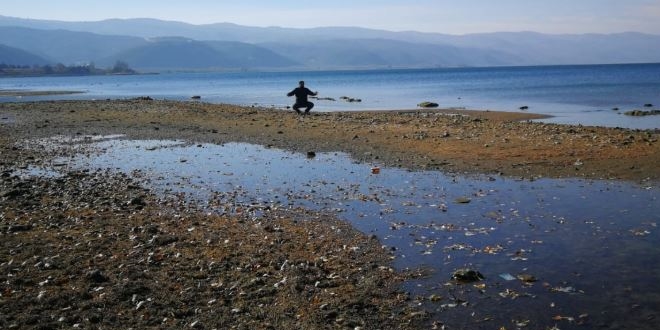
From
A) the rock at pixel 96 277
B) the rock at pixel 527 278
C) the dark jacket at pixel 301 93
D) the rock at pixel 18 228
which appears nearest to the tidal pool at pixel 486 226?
the rock at pixel 527 278

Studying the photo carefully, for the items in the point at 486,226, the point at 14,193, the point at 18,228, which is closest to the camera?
the point at 18,228

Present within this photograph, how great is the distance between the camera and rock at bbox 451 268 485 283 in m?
9.88

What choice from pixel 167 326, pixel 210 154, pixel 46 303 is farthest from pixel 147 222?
pixel 210 154

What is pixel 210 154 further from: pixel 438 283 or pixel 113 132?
pixel 438 283

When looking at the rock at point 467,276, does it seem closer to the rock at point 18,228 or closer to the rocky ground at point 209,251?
the rocky ground at point 209,251

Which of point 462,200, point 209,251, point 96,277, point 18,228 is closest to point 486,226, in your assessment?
point 462,200

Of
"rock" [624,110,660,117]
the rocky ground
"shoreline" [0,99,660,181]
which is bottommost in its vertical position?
the rocky ground

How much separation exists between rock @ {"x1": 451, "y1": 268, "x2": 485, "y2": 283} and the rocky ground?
1047mm

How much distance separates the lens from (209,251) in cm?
1138

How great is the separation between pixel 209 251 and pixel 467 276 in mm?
5084

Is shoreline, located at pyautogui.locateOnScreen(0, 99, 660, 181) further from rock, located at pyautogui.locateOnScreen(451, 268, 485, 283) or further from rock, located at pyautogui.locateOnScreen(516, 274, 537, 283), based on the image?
rock, located at pyautogui.locateOnScreen(451, 268, 485, 283)

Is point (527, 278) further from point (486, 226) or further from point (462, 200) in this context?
point (462, 200)

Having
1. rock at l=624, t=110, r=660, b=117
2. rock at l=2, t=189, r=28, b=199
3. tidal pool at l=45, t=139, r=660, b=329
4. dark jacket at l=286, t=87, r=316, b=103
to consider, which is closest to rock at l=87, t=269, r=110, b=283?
tidal pool at l=45, t=139, r=660, b=329

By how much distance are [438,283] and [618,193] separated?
8.81 metres
